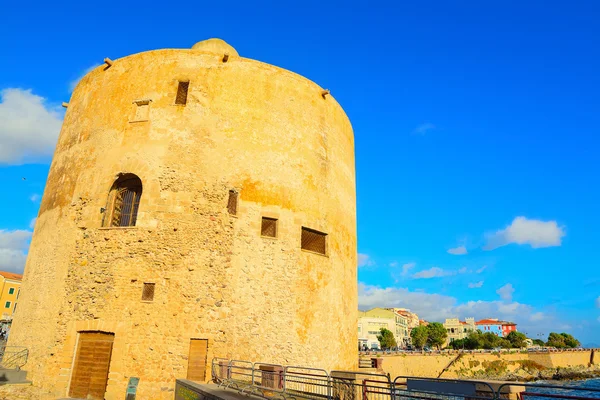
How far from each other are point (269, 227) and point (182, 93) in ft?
18.6

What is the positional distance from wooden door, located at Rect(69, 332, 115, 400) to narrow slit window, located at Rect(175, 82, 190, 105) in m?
7.88

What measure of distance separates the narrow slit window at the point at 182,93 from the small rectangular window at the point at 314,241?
6171 mm

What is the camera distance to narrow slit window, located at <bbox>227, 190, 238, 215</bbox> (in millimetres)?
13438

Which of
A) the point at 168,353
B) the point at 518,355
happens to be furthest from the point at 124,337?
the point at 518,355

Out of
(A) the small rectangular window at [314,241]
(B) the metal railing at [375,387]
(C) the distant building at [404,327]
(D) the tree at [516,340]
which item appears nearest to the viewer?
(B) the metal railing at [375,387]

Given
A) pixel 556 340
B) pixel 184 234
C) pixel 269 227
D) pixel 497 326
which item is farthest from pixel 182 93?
pixel 497 326

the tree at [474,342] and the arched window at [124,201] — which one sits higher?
the arched window at [124,201]

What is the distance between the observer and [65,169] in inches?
590

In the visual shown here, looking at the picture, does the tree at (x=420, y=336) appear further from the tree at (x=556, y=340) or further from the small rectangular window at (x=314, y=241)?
the small rectangular window at (x=314, y=241)

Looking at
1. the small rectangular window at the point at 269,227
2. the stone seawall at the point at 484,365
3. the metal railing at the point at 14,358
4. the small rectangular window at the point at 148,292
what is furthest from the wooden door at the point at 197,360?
the stone seawall at the point at 484,365

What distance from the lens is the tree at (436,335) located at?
7419 cm

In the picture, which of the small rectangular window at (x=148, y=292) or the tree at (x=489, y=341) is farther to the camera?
the tree at (x=489, y=341)

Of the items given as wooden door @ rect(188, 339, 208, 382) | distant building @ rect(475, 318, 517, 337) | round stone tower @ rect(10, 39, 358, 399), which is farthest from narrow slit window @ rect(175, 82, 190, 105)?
distant building @ rect(475, 318, 517, 337)

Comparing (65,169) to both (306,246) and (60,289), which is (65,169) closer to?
(60,289)
